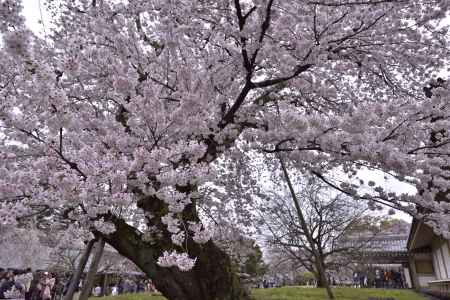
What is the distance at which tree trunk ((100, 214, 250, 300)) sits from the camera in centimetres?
395

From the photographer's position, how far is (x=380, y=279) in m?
26.7

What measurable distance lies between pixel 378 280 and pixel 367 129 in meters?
27.2

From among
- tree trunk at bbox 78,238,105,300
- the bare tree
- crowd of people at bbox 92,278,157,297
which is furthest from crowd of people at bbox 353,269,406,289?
tree trunk at bbox 78,238,105,300

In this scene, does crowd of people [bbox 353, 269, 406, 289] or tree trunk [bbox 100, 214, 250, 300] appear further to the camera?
crowd of people [bbox 353, 269, 406, 289]

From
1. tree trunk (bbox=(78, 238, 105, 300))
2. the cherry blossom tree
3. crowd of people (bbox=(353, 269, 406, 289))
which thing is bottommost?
crowd of people (bbox=(353, 269, 406, 289))

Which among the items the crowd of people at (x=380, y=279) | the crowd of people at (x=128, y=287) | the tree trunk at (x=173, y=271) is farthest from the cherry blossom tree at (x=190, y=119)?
the crowd of people at (x=380, y=279)

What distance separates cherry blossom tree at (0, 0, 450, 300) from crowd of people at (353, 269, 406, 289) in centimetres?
2167

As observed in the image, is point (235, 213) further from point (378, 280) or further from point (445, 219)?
point (378, 280)

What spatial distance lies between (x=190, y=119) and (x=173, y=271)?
2009mm

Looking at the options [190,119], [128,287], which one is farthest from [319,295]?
[128,287]

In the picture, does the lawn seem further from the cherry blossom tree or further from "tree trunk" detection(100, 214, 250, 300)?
the cherry blossom tree

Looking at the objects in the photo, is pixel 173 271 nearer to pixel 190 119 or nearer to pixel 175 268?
pixel 175 268

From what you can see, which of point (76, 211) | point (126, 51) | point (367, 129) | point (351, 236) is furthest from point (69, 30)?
point (351, 236)

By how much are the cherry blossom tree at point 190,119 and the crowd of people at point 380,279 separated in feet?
71.1
